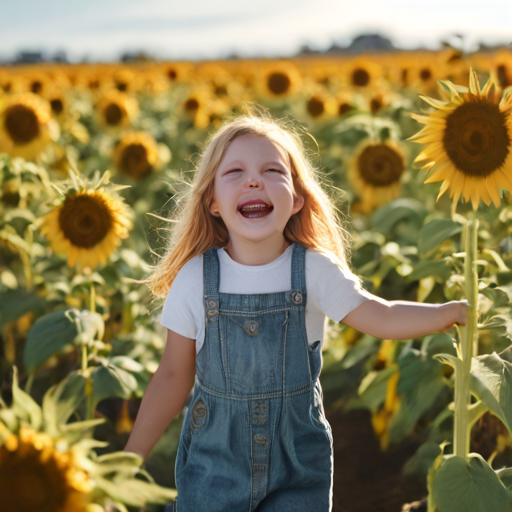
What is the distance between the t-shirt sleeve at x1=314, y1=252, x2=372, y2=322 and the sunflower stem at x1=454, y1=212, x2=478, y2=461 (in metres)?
0.26

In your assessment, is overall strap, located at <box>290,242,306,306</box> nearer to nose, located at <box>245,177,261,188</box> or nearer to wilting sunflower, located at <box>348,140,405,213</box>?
nose, located at <box>245,177,261,188</box>

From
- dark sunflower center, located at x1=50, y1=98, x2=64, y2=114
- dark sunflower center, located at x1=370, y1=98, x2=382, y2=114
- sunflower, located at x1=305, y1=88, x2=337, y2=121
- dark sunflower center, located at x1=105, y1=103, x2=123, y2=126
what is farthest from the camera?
sunflower, located at x1=305, y1=88, x2=337, y2=121

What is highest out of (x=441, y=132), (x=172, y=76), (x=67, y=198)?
(x=172, y=76)

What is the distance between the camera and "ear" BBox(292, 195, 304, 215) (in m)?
2.06

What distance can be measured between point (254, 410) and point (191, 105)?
6.16 meters

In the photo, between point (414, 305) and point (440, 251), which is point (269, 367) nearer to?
point (414, 305)

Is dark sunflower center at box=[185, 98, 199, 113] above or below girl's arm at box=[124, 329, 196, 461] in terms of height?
above

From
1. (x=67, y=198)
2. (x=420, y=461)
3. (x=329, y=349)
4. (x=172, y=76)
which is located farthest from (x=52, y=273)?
(x=172, y=76)

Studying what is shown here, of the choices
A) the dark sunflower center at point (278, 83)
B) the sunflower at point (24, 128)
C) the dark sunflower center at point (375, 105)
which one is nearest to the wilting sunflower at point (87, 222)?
the sunflower at point (24, 128)

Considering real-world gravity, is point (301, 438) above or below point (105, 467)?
below

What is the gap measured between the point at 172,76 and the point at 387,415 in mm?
9272

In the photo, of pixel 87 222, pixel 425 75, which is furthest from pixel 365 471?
pixel 425 75

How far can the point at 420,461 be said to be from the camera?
2666 mm

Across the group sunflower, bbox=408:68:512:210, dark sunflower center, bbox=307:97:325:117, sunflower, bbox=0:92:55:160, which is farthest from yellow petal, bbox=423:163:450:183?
dark sunflower center, bbox=307:97:325:117
